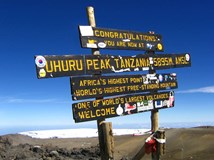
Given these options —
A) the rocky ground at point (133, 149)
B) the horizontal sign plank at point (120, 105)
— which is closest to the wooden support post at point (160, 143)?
the horizontal sign plank at point (120, 105)

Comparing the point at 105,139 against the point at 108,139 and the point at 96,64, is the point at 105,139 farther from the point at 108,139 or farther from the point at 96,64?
the point at 96,64

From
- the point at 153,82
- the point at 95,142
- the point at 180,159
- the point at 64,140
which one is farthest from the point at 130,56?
the point at 64,140

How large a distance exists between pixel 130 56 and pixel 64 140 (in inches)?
730

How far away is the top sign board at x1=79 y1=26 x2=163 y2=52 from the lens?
1043 centimetres

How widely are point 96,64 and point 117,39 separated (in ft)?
4.43

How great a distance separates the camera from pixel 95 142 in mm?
26719

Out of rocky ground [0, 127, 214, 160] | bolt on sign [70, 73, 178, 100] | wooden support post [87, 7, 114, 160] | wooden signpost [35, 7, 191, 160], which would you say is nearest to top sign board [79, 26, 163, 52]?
wooden signpost [35, 7, 191, 160]

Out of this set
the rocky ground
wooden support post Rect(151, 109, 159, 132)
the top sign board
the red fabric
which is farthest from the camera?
the rocky ground

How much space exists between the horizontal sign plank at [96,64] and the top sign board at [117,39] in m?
0.36

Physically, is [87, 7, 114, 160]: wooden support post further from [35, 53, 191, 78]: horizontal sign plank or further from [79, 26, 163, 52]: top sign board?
[79, 26, 163, 52]: top sign board

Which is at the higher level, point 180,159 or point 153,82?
point 153,82

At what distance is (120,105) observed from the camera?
1080cm

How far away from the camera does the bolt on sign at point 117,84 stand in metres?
9.84

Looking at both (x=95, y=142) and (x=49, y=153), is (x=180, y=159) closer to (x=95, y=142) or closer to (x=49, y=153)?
(x=49, y=153)
